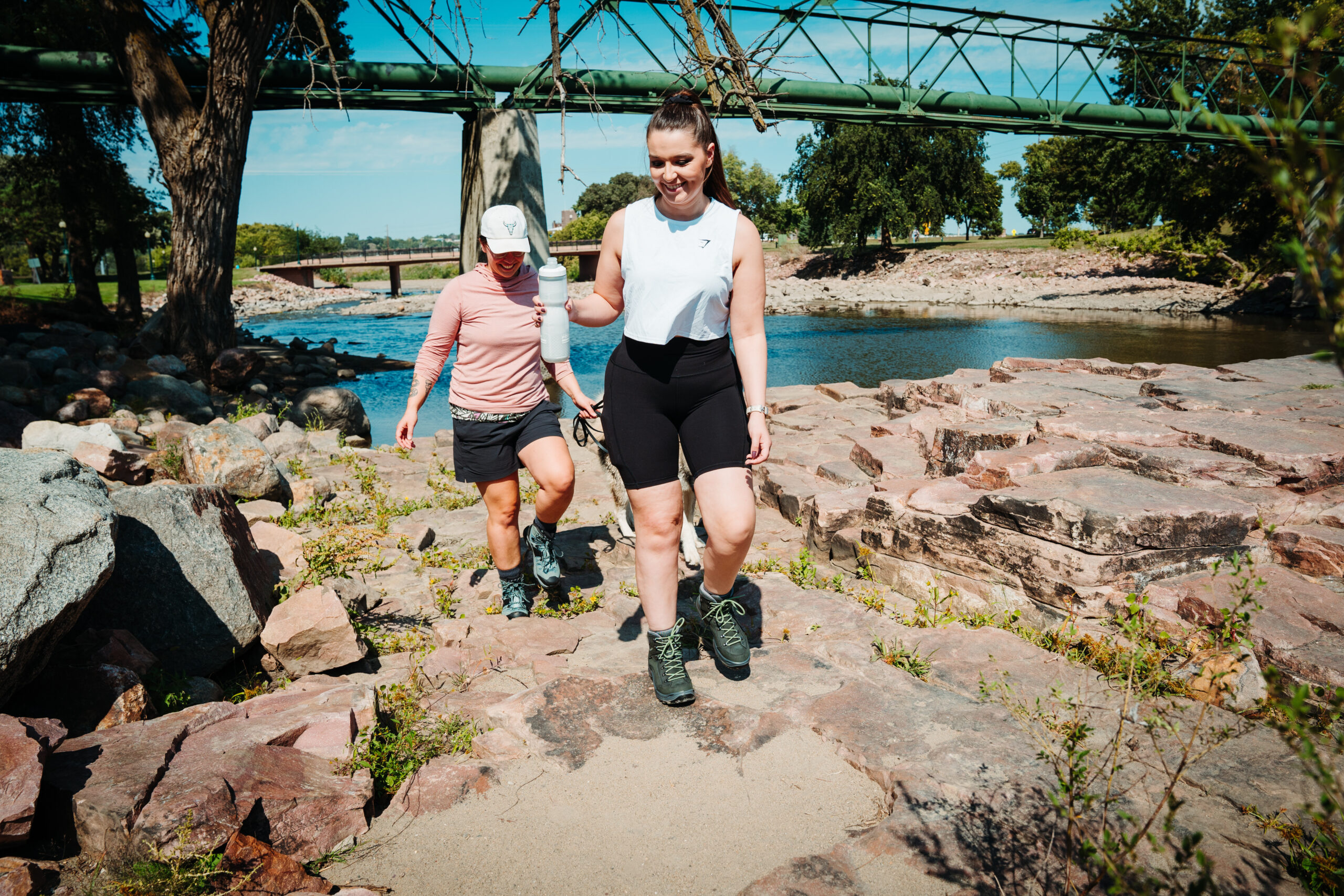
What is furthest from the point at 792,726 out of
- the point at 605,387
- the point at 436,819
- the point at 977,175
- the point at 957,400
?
the point at 977,175

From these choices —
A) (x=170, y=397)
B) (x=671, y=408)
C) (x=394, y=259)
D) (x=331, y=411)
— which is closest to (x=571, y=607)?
(x=671, y=408)

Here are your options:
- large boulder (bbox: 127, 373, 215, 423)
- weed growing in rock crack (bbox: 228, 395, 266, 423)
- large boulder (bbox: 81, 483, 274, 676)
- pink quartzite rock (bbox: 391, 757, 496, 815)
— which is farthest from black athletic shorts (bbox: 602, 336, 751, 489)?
large boulder (bbox: 127, 373, 215, 423)

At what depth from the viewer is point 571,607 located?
15.3 feet

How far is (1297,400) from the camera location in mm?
6797

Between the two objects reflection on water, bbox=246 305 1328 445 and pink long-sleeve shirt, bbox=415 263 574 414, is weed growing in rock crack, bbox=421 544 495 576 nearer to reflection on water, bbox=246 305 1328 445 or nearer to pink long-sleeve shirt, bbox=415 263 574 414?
pink long-sleeve shirt, bbox=415 263 574 414

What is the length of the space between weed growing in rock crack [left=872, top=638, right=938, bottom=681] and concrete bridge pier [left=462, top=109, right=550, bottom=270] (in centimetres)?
1432

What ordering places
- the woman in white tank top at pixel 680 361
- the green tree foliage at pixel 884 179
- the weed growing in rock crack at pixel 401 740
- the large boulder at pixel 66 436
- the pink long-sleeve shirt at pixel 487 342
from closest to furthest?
the weed growing in rock crack at pixel 401 740
the woman in white tank top at pixel 680 361
the pink long-sleeve shirt at pixel 487 342
the large boulder at pixel 66 436
the green tree foliage at pixel 884 179

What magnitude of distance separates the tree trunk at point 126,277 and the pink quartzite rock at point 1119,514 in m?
21.9

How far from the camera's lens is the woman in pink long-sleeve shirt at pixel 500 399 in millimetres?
4348

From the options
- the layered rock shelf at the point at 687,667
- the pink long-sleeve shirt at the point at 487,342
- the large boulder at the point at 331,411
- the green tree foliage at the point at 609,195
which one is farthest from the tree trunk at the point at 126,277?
the green tree foliage at the point at 609,195

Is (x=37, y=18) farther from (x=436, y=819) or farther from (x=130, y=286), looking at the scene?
(x=436, y=819)

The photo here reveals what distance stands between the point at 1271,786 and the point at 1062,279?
1528 inches

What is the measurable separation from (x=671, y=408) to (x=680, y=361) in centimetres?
20

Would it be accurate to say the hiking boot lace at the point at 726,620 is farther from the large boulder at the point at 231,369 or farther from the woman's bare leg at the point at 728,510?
the large boulder at the point at 231,369
